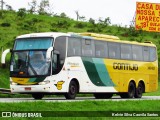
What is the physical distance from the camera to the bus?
26.5m

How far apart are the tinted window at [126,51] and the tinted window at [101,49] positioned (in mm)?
1659

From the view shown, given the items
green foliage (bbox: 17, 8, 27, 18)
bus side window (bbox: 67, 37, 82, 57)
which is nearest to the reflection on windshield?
bus side window (bbox: 67, 37, 82, 57)

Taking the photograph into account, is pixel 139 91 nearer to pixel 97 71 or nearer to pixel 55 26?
pixel 97 71

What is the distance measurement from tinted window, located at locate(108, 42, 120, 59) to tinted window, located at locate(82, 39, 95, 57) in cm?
164

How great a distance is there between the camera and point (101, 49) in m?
30.1

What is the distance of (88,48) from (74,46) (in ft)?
4.68

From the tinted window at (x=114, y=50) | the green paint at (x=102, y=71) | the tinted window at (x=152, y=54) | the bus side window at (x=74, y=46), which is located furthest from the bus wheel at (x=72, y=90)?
the tinted window at (x=152, y=54)

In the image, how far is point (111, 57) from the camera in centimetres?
3088

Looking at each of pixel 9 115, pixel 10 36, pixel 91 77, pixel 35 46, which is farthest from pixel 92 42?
pixel 10 36

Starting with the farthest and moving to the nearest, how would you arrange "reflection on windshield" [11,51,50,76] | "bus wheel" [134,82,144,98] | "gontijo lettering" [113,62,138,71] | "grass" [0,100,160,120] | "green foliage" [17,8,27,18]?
1. "green foliage" [17,8,27,18]
2. "bus wheel" [134,82,144,98]
3. "gontijo lettering" [113,62,138,71]
4. "reflection on windshield" [11,51,50,76]
5. "grass" [0,100,160,120]

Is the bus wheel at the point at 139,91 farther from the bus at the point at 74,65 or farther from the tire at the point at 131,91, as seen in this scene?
the tire at the point at 131,91

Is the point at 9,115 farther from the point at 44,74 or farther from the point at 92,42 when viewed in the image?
the point at 92,42

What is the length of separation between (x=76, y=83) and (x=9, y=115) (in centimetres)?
1138

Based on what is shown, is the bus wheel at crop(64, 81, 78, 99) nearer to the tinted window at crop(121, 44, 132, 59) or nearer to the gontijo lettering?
the gontijo lettering
